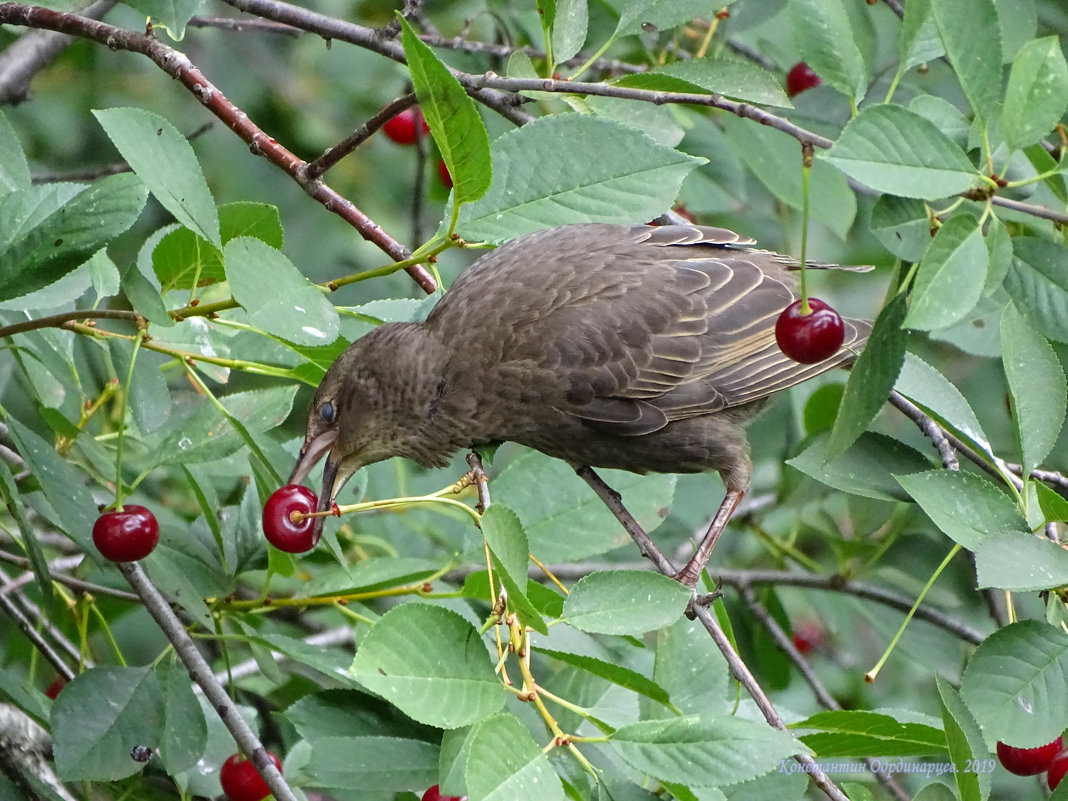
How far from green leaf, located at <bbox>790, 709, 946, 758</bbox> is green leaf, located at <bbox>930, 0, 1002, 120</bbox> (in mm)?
1158

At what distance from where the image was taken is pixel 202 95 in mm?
2912

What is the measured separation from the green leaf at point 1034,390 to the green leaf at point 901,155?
27.6 inches

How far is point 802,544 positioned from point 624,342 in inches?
94.8

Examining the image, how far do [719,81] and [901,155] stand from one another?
88 centimetres

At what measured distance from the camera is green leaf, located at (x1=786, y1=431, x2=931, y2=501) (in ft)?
9.11

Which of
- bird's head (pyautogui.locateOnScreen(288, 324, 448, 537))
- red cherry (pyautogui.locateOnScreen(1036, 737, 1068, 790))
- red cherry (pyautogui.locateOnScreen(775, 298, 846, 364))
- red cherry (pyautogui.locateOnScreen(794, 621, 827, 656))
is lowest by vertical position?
red cherry (pyautogui.locateOnScreen(794, 621, 827, 656))

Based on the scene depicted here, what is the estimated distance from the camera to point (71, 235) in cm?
244

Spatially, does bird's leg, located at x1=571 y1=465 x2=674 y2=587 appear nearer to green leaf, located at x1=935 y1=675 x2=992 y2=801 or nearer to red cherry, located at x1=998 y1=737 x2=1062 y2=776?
green leaf, located at x1=935 y1=675 x2=992 y2=801


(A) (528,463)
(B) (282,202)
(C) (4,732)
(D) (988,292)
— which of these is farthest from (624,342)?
(B) (282,202)

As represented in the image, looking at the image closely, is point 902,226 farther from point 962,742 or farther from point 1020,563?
point 962,742

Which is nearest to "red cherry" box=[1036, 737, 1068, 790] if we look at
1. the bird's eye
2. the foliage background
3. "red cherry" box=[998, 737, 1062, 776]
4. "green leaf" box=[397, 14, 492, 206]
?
"red cherry" box=[998, 737, 1062, 776]

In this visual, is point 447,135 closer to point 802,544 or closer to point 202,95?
point 202,95

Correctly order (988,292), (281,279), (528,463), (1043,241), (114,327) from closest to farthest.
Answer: (988,292) → (1043,241) → (281,279) → (528,463) → (114,327)

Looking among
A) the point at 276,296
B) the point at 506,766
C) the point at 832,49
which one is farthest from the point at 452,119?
the point at 506,766
